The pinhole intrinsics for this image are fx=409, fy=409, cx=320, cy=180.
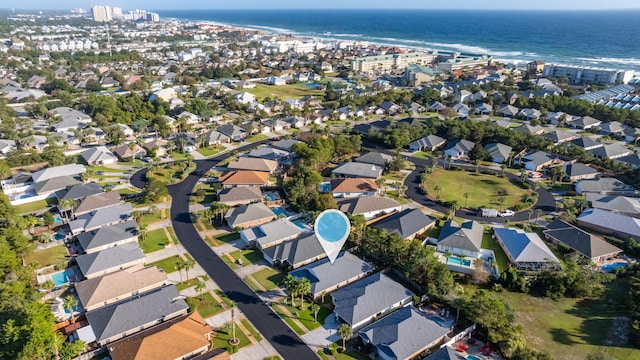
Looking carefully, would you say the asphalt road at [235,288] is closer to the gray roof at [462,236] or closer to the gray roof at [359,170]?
the gray roof at [462,236]

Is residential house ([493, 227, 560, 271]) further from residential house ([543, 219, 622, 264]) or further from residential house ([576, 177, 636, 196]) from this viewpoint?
residential house ([576, 177, 636, 196])

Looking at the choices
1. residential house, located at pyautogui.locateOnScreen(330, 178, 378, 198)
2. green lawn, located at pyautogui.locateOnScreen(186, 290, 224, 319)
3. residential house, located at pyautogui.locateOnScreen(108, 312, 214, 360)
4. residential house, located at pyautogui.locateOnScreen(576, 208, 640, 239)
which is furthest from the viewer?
residential house, located at pyautogui.locateOnScreen(330, 178, 378, 198)

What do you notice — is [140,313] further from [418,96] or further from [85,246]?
[418,96]

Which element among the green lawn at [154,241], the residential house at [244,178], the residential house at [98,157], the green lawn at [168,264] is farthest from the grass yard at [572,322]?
the residential house at [98,157]

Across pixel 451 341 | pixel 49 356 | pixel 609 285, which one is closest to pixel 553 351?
pixel 451 341

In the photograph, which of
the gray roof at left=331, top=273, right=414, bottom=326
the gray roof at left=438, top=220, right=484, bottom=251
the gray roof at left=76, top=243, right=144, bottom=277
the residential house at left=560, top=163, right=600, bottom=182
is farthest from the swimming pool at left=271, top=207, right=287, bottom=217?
the residential house at left=560, top=163, right=600, bottom=182

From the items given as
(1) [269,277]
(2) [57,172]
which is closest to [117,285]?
(1) [269,277]
